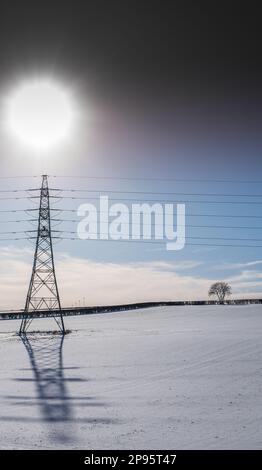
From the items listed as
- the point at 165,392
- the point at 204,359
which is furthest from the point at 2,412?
the point at 204,359

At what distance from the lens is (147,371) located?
2091cm

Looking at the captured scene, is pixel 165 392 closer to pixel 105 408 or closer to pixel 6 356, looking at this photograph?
pixel 105 408

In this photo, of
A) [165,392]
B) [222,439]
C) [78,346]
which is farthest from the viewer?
[78,346]

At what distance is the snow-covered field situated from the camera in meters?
11.6

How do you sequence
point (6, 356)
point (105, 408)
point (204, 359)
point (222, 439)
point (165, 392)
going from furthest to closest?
point (6, 356)
point (204, 359)
point (165, 392)
point (105, 408)
point (222, 439)

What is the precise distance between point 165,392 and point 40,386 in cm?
539

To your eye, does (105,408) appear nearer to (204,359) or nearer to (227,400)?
(227,400)

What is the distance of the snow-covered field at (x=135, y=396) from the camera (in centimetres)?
1155

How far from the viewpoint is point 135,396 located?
1616 cm

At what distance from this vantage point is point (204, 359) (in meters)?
23.3
